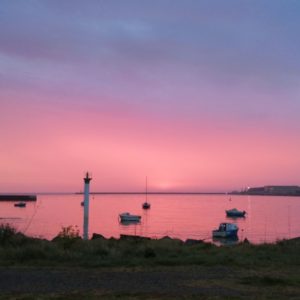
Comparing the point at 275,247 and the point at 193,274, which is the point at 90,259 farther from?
the point at 275,247

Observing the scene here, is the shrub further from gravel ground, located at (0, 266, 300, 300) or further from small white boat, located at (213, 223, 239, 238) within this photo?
small white boat, located at (213, 223, 239, 238)

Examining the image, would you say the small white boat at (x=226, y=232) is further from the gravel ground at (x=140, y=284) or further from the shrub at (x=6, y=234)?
the gravel ground at (x=140, y=284)

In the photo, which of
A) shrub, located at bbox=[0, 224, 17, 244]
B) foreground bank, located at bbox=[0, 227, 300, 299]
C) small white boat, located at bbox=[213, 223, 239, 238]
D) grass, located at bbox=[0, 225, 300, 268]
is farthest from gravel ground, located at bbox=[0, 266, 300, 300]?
small white boat, located at bbox=[213, 223, 239, 238]

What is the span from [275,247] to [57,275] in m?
9.03

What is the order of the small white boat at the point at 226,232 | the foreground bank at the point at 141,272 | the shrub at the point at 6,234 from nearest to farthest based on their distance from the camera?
the foreground bank at the point at 141,272, the shrub at the point at 6,234, the small white boat at the point at 226,232

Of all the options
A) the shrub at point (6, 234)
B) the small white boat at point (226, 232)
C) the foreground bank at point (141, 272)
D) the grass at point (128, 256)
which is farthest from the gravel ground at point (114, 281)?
the small white boat at point (226, 232)

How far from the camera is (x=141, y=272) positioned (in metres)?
Answer: 12.8

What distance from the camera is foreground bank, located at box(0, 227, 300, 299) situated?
33.0ft

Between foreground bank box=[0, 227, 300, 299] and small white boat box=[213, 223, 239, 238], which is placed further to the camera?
small white boat box=[213, 223, 239, 238]

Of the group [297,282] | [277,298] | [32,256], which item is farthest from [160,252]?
[277,298]

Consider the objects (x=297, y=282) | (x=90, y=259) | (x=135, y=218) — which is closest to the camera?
(x=297, y=282)

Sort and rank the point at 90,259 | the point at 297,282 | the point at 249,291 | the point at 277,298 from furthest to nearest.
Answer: the point at 90,259 → the point at 297,282 → the point at 249,291 → the point at 277,298

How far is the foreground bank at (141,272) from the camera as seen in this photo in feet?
33.0

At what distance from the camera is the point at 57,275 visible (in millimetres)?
12258
